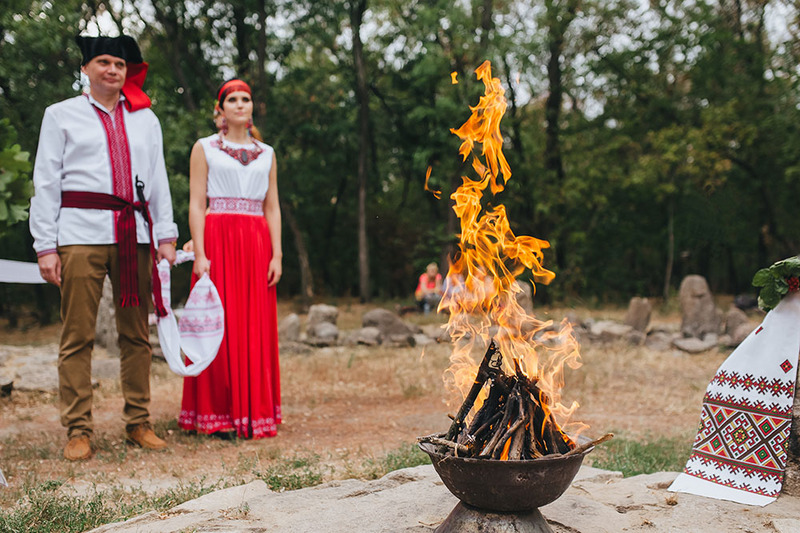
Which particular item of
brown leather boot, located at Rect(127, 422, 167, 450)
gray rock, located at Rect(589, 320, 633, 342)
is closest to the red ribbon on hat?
brown leather boot, located at Rect(127, 422, 167, 450)

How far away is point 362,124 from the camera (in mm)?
17703

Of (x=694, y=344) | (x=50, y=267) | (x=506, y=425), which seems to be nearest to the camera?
(x=506, y=425)

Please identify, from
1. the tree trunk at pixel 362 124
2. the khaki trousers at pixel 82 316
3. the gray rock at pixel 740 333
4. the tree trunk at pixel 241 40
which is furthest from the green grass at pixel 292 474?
the tree trunk at pixel 241 40

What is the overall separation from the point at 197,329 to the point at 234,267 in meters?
0.56

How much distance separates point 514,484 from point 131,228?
306 cm

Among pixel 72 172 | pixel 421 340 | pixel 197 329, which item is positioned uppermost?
pixel 72 172

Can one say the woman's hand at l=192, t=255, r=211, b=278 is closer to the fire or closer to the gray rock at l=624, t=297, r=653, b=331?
the fire

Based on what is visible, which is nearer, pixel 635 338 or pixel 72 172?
pixel 72 172

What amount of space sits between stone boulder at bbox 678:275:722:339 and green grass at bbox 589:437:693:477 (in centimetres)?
623

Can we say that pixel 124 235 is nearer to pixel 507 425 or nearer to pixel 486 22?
pixel 507 425

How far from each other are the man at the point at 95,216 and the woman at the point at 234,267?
0.41m

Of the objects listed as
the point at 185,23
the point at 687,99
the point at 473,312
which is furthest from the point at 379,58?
the point at 473,312

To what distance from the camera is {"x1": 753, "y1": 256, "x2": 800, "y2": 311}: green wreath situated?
3412 mm

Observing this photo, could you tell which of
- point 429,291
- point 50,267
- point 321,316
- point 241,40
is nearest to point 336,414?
point 50,267
